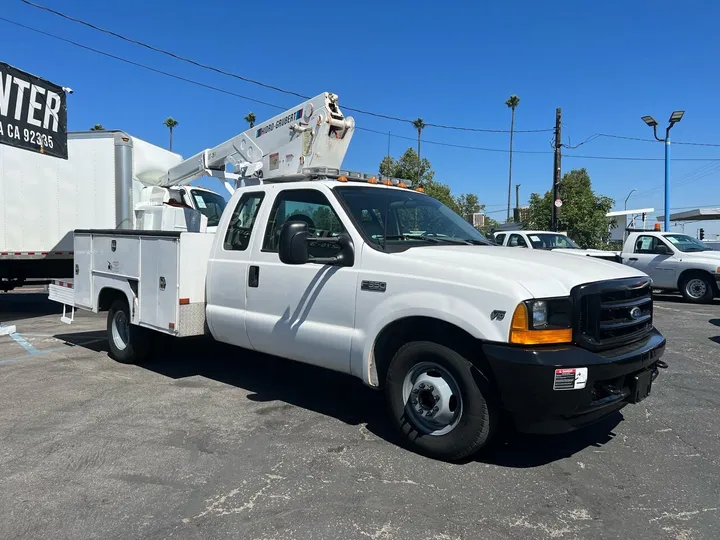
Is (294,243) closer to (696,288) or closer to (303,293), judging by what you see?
(303,293)

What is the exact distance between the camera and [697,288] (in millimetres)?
14117

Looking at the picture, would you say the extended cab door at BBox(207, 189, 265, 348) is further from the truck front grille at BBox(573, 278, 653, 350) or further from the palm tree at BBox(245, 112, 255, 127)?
the palm tree at BBox(245, 112, 255, 127)

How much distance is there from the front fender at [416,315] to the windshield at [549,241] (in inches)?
459

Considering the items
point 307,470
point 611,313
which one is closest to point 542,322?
point 611,313

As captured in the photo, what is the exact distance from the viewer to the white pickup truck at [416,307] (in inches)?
142

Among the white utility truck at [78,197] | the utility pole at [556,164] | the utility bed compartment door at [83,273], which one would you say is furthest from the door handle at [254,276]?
the utility pole at [556,164]

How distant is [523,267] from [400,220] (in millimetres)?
1333

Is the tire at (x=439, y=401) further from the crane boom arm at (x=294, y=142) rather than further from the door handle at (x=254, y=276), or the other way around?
the crane boom arm at (x=294, y=142)

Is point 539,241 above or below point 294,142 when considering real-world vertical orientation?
below

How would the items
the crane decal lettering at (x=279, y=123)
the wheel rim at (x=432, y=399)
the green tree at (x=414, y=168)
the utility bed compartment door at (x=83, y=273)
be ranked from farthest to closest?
the green tree at (x=414, y=168)
the crane decal lettering at (x=279, y=123)
the utility bed compartment door at (x=83, y=273)
the wheel rim at (x=432, y=399)

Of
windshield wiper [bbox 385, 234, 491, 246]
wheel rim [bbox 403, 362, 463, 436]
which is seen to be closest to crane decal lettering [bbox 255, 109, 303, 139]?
windshield wiper [bbox 385, 234, 491, 246]

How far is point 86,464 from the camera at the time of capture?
402 cm

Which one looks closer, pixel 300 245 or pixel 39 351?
pixel 300 245

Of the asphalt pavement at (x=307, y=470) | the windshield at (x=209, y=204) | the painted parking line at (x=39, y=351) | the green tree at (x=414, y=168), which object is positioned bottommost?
the asphalt pavement at (x=307, y=470)
